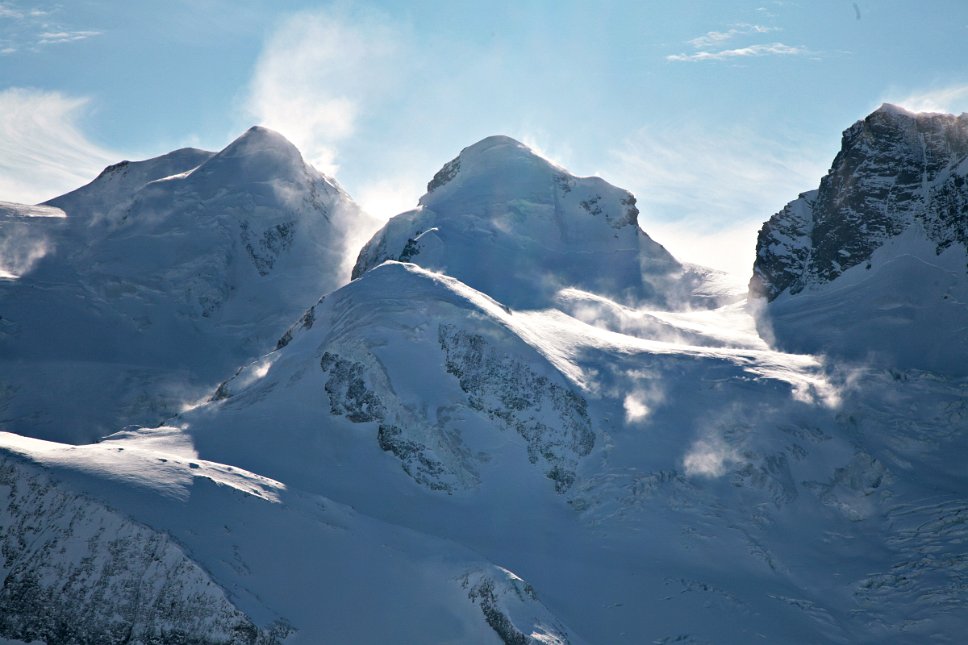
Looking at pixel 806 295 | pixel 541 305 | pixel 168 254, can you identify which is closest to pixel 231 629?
pixel 541 305

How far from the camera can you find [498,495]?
64250 mm

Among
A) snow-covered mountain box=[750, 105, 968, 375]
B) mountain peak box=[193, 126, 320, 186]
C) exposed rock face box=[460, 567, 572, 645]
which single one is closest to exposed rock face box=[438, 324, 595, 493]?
exposed rock face box=[460, 567, 572, 645]

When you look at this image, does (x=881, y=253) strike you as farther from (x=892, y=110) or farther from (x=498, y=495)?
(x=498, y=495)

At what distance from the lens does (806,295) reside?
309 ft

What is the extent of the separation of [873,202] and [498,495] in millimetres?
51784

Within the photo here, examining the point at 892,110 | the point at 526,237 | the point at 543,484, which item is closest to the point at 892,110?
the point at 892,110

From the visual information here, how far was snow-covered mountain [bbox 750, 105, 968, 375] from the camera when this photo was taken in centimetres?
8119

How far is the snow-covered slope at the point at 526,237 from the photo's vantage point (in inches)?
3743

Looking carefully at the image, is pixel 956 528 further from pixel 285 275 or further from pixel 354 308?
pixel 285 275

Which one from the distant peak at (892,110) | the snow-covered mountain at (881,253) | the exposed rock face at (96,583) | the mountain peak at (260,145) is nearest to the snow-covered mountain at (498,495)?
the exposed rock face at (96,583)

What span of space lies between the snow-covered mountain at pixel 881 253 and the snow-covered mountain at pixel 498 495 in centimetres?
459

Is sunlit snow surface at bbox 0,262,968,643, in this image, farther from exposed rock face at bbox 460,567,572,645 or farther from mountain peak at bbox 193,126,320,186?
mountain peak at bbox 193,126,320,186

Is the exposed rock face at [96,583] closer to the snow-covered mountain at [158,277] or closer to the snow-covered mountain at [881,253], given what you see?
the snow-covered mountain at [158,277]

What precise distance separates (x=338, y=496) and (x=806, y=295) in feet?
180
